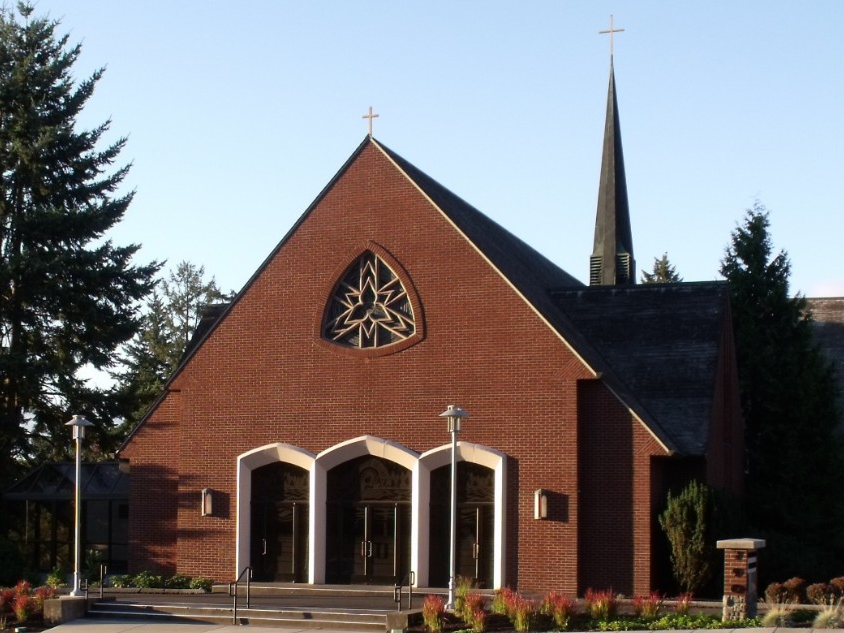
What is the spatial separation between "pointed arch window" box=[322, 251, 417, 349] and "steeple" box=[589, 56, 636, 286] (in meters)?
16.3

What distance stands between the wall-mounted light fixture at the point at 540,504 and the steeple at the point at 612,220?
18.1 m

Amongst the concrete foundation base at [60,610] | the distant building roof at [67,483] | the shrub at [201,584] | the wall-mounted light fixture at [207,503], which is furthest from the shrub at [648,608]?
the distant building roof at [67,483]

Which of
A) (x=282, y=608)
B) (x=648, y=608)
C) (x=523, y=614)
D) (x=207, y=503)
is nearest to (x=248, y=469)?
(x=207, y=503)

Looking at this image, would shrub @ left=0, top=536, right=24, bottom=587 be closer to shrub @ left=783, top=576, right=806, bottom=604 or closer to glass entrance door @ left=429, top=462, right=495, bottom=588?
glass entrance door @ left=429, top=462, right=495, bottom=588

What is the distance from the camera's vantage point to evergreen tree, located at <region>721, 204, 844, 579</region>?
35.2 meters

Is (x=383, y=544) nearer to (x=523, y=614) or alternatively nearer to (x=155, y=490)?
(x=155, y=490)

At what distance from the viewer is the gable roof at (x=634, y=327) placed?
93.6 ft

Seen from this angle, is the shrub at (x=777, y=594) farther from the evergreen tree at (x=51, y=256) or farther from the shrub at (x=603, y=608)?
the evergreen tree at (x=51, y=256)

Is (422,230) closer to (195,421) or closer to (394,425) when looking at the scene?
(394,425)

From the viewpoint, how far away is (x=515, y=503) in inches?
1080

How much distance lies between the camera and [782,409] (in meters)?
37.0

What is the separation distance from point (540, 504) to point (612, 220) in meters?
20.5

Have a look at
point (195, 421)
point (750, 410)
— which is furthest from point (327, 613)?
point (750, 410)

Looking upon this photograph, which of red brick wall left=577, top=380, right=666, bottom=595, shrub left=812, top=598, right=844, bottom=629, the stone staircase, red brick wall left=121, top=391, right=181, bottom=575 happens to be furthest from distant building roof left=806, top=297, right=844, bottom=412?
shrub left=812, top=598, right=844, bottom=629
